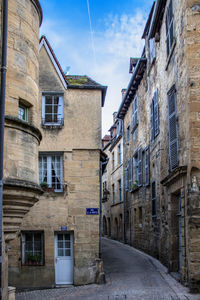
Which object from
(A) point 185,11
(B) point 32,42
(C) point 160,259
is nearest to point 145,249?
(C) point 160,259

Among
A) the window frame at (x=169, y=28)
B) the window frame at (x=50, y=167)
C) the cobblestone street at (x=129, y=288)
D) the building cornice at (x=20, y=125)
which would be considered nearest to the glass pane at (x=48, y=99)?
the window frame at (x=50, y=167)

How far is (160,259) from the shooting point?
16594 mm

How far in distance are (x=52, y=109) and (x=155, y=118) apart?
4887mm

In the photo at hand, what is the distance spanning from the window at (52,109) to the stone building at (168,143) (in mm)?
3726

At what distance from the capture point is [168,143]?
14102 millimetres

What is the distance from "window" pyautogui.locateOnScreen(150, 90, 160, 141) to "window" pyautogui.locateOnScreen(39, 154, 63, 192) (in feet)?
15.3

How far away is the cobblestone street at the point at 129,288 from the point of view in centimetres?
1101

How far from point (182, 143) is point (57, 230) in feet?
16.2

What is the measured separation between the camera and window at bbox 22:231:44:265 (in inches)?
522

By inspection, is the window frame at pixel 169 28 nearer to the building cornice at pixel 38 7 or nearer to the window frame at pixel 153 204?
the building cornice at pixel 38 7

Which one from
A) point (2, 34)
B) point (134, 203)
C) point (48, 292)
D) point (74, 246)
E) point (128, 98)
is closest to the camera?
point (2, 34)

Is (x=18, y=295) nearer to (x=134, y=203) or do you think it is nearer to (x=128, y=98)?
(x=134, y=203)

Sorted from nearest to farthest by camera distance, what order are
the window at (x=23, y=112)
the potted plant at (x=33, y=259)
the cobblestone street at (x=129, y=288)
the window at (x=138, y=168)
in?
the window at (x=23, y=112), the cobblestone street at (x=129, y=288), the potted plant at (x=33, y=259), the window at (x=138, y=168)

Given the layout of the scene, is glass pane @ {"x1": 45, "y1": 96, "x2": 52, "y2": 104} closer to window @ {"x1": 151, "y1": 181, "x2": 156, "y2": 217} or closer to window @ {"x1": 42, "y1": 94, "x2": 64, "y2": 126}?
window @ {"x1": 42, "y1": 94, "x2": 64, "y2": 126}
